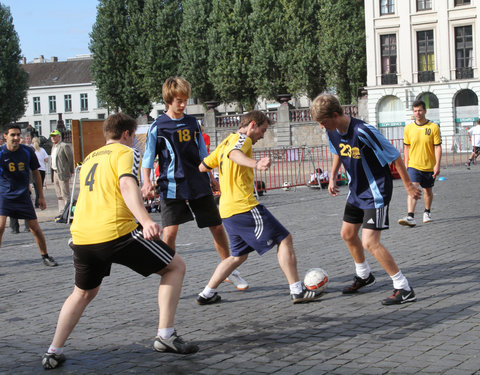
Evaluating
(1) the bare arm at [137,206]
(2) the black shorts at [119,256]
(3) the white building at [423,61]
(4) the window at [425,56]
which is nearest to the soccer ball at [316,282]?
(2) the black shorts at [119,256]

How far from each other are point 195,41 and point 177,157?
52.7m

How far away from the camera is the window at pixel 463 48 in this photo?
5069 centimetres

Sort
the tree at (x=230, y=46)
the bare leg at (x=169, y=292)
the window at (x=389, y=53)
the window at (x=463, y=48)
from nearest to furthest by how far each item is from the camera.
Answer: the bare leg at (x=169, y=292), the window at (x=463, y=48), the window at (x=389, y=53), the tree at (x=230, y=46)

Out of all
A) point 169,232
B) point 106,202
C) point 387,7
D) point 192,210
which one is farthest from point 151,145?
point 387,7

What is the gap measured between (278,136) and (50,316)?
1861 inches

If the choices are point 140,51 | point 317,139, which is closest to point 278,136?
point 317,139

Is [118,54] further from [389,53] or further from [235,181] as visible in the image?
[235,181]

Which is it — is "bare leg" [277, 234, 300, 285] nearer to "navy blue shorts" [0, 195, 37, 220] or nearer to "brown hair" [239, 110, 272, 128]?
"brown hair" [239, 110, 272, 128]

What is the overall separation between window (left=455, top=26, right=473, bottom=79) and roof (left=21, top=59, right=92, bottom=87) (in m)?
50.6

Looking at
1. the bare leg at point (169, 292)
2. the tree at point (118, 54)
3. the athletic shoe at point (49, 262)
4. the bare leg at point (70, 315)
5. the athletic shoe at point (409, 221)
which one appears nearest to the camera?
the bare leg at point (70, 315)

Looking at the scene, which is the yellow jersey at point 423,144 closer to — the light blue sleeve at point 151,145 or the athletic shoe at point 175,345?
the light blue sleeve at point 151,145

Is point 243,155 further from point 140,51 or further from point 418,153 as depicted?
point 140,51

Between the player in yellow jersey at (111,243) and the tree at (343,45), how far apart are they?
49.9 metres

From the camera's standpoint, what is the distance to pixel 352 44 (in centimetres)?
5453
